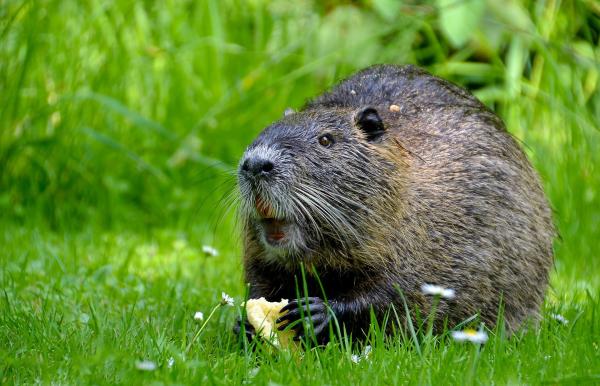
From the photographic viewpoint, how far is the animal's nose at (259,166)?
3371 millimetres

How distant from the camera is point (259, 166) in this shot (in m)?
3.37

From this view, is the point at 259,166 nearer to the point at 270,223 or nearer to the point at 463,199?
the point at 270,223

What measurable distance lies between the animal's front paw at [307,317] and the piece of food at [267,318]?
0.08 ft

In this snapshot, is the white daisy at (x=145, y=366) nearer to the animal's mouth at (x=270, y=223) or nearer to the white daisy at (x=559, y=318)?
the animal's mouth at (x=270, y=223)

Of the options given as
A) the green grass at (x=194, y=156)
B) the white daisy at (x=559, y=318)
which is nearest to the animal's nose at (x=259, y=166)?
the green grass at (x=194, y=156)

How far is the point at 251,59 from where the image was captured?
22.2 feet

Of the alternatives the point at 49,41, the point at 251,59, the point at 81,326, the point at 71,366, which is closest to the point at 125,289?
the point at 81,326

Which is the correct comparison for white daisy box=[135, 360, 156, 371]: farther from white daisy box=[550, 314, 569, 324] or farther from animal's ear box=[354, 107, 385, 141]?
white daisy box=[550, 314, 569, 324]

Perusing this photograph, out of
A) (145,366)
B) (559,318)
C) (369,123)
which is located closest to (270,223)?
(369,123)

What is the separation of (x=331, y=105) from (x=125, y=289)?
1.16 metres

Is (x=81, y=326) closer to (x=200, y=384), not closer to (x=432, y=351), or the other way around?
(x=200, y=384)

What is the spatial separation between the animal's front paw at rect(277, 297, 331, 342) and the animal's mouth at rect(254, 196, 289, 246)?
0.23m

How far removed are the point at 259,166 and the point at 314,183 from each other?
21 cm

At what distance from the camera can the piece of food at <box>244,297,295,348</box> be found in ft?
10.8
